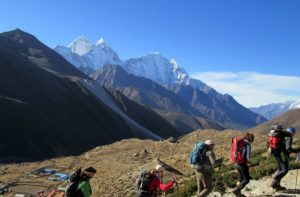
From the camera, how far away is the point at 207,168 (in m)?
14.3

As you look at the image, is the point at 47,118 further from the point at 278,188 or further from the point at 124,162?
the point at 278,188

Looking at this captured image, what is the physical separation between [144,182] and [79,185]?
2396 millimetres

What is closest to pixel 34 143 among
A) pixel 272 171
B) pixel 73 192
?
pixel 272 171

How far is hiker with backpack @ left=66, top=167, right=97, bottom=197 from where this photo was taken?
10766mm

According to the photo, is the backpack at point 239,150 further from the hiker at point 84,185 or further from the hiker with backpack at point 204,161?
the hiker at point 84,185

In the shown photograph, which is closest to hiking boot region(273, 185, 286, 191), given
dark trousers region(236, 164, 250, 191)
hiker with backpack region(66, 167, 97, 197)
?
dark trousers region(236, 164, 250, 191)

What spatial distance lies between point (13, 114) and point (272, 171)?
102 meters

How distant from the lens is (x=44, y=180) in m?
59.0

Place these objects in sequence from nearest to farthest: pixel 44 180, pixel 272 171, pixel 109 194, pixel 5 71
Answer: pixel 272 171 → pixel 109 194 → pixel 44 180 → pixel 5 71

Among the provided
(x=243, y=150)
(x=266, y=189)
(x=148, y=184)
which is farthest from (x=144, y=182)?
(x=266, y=189)

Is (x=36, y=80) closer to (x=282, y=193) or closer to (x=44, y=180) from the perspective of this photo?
(x=44, y=180)

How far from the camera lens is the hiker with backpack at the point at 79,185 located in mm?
10766

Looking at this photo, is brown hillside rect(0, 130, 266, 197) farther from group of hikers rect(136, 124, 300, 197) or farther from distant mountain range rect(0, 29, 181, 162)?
distant mountain range rect(0, 29, 181, 162)

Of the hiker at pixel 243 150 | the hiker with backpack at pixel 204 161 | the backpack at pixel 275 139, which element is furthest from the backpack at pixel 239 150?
the backpack at pixel 275 139
